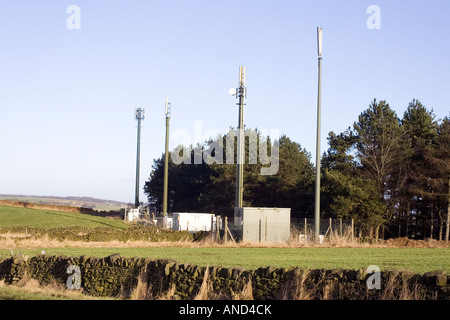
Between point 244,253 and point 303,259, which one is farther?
point 244,253

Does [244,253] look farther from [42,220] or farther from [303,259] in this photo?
[42,220]

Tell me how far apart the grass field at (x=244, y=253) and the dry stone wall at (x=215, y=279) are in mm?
6435

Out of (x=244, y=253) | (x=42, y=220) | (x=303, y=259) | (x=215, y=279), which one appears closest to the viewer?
(x=215, y=279)

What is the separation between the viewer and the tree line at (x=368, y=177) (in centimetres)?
4928

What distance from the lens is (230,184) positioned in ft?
220

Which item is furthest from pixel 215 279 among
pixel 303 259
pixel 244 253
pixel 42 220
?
pixel 42 220

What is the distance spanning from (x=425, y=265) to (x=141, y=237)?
2037 cm

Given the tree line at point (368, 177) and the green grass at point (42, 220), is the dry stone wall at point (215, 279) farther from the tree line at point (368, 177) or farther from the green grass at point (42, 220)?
the tree line at point (368, 177)

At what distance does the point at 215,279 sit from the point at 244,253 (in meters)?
15.9

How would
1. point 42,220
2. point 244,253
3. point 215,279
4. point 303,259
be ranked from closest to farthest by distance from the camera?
point 215,279, point 303,259, point 244,253, point 42,220

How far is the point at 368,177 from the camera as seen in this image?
176ft

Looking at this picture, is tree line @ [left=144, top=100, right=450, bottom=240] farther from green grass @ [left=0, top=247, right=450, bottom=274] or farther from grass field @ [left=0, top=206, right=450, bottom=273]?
green grass @ [left=0, top=247, right=450, bottom=274]

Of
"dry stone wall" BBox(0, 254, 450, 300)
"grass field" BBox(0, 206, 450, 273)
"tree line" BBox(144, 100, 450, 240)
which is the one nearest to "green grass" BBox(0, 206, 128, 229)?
"grass field" BBox(0, 206, 450, 273)

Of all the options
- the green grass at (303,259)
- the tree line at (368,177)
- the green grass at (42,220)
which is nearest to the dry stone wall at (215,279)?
the green grass at (303,259)
